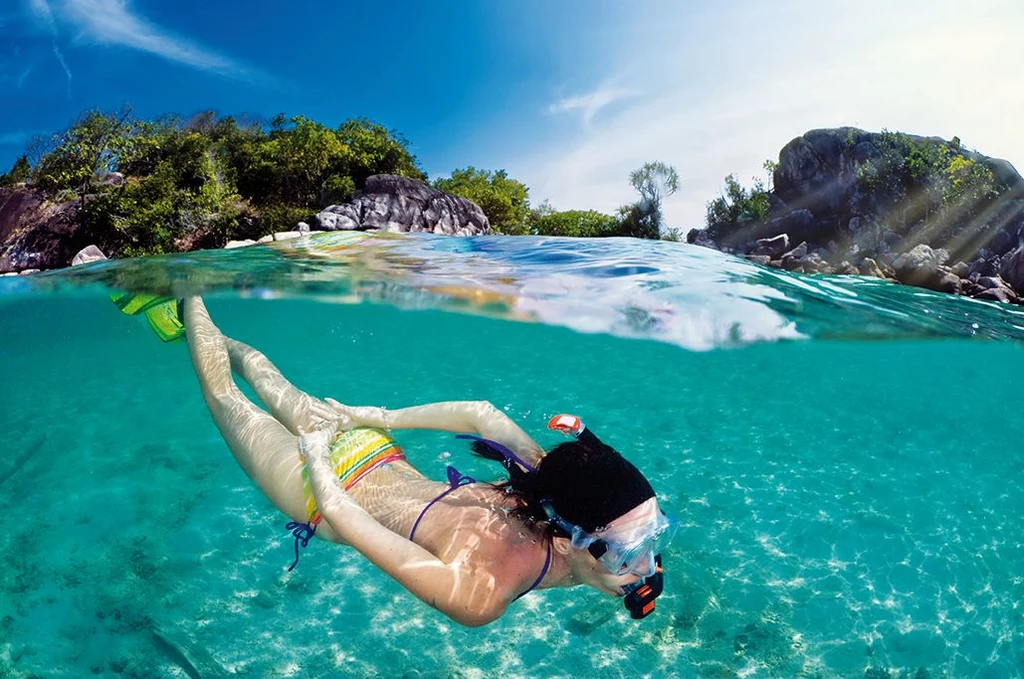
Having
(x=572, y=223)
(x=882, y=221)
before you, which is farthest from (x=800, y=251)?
(x=572, y=223)

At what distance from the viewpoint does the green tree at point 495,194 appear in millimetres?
41469

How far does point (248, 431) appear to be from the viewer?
4582mm

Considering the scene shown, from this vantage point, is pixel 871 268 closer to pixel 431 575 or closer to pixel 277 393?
pixel 277 393

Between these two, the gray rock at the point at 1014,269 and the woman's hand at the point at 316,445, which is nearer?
the woman's hand at the point at 316,445

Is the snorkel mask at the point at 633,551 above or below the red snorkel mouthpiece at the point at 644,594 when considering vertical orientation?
above

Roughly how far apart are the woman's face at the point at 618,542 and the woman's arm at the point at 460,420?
0.59m

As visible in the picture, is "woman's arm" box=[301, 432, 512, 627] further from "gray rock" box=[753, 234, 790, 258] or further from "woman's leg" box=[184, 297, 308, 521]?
"gray rock" box=[753, 234, 790, 258]

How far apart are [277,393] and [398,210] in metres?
25.0

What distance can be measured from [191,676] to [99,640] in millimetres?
1055

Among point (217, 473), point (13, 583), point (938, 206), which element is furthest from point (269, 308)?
point (938, 206)

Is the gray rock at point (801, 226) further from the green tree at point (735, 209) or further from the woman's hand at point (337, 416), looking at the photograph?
the woman's hand at point (337, 416)

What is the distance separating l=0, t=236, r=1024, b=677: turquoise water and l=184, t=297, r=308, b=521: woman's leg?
1.95m

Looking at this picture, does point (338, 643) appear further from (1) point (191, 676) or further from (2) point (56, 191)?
(2) point (56, 191)

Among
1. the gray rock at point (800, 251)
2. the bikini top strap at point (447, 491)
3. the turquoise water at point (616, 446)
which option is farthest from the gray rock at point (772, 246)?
the bikini top strap at point (447, 491)
